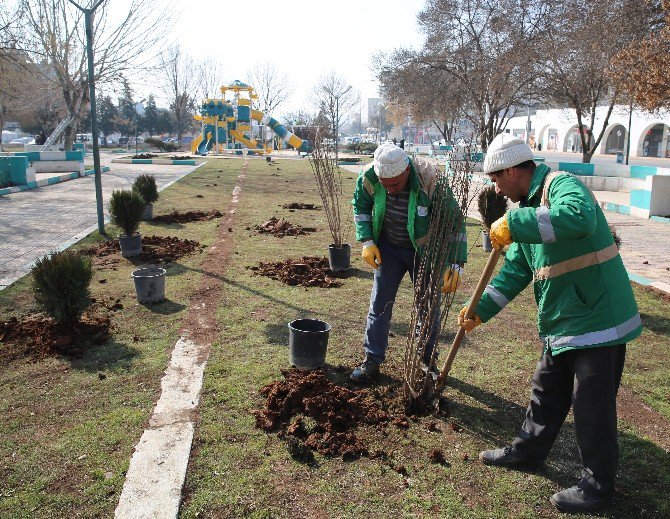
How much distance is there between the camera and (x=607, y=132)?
2126 inches

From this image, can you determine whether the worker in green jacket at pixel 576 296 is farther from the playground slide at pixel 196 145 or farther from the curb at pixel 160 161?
the playground slide at pixel 196 145

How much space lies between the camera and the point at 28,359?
14.9 feet

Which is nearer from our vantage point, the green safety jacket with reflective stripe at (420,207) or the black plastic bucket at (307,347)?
the green safety jacket with reflective stripe at (420,207)

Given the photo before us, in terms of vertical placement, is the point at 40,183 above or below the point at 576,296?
below

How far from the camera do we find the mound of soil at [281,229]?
10.4 m

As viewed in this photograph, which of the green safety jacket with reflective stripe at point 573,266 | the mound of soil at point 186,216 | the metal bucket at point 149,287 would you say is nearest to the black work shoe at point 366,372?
the green safety jacket with reflective stripe at point 573,266

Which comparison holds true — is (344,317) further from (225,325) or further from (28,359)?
(28,359)

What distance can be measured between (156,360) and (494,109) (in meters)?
24.4

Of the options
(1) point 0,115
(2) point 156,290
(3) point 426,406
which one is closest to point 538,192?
(3) point 426,406

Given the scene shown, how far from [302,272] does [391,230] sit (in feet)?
11.7

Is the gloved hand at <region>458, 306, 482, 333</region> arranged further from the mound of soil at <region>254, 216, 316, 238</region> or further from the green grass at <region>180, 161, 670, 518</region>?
the mound of soil at <region>254, 216, 316, 238</region>

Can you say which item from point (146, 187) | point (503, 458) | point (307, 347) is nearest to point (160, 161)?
point (146, 187)

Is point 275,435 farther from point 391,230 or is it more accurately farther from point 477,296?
point 391,230

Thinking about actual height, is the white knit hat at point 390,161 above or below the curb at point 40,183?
above
